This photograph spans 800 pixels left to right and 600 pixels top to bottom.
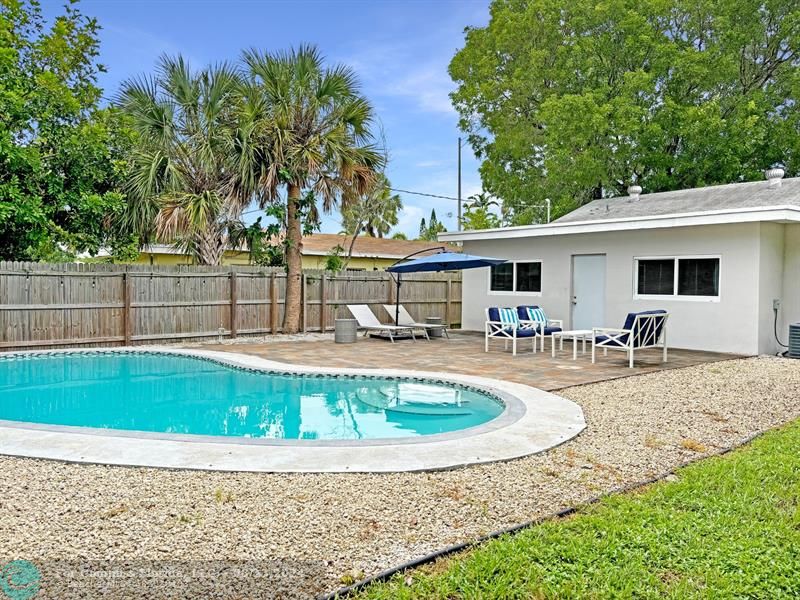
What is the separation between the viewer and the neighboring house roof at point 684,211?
11.7 m

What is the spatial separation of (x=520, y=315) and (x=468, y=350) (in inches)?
67.9

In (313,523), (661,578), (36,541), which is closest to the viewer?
(661,578)

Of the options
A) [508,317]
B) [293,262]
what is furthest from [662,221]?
[293,262]

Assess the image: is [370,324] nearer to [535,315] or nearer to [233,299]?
[233,299]

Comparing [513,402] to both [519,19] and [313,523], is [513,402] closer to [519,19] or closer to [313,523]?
[313,523]

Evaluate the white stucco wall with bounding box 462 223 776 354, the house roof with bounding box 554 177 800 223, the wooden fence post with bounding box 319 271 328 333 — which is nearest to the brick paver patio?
the white stucco wall with bounding box 462 223 776 354

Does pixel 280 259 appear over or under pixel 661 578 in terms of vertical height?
over

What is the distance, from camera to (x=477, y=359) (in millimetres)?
11836

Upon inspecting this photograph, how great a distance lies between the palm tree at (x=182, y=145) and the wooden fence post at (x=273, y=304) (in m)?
2.02

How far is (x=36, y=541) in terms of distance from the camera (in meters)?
3.57

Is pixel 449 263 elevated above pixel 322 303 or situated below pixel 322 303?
above

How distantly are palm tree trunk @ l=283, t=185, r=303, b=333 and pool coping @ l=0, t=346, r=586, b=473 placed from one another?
401 inches

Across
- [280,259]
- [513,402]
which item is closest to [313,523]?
[513,402]

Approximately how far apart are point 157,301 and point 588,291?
10.5 meters
